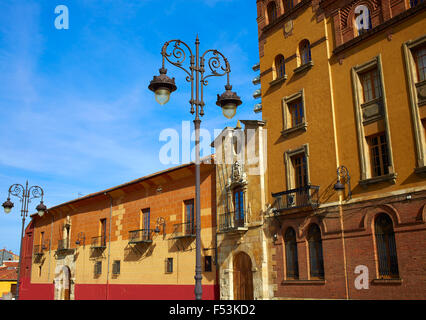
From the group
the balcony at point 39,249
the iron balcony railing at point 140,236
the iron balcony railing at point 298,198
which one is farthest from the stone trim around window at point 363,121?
the balcony at point 39,249

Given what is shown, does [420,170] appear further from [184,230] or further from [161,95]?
[184,230]

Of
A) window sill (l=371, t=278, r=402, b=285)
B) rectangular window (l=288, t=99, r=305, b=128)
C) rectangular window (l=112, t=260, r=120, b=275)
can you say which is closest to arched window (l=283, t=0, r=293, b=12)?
rectangular window (l=288, t=99, r=305, b=128)

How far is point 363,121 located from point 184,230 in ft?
41.6

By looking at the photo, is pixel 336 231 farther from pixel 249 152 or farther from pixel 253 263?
pixel 249 152

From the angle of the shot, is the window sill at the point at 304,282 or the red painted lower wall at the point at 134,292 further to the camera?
the red painted lower wall at the point at 134,292

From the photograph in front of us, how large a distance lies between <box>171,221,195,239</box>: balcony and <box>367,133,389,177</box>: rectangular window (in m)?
11.3

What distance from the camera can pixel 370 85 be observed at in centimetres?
1658

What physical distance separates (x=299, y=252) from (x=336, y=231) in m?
2.15

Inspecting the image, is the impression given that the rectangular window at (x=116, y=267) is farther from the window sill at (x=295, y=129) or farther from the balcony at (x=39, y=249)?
the window sill at (x=295, y=129)

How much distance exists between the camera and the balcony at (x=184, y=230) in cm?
2434

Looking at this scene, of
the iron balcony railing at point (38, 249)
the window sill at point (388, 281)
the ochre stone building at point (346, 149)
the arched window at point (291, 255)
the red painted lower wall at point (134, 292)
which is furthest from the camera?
the iron balcony railing at point (38, 249)

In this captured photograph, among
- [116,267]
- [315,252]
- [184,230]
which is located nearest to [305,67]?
[315,252]

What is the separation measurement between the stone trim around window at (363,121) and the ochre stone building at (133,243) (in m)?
9.53
